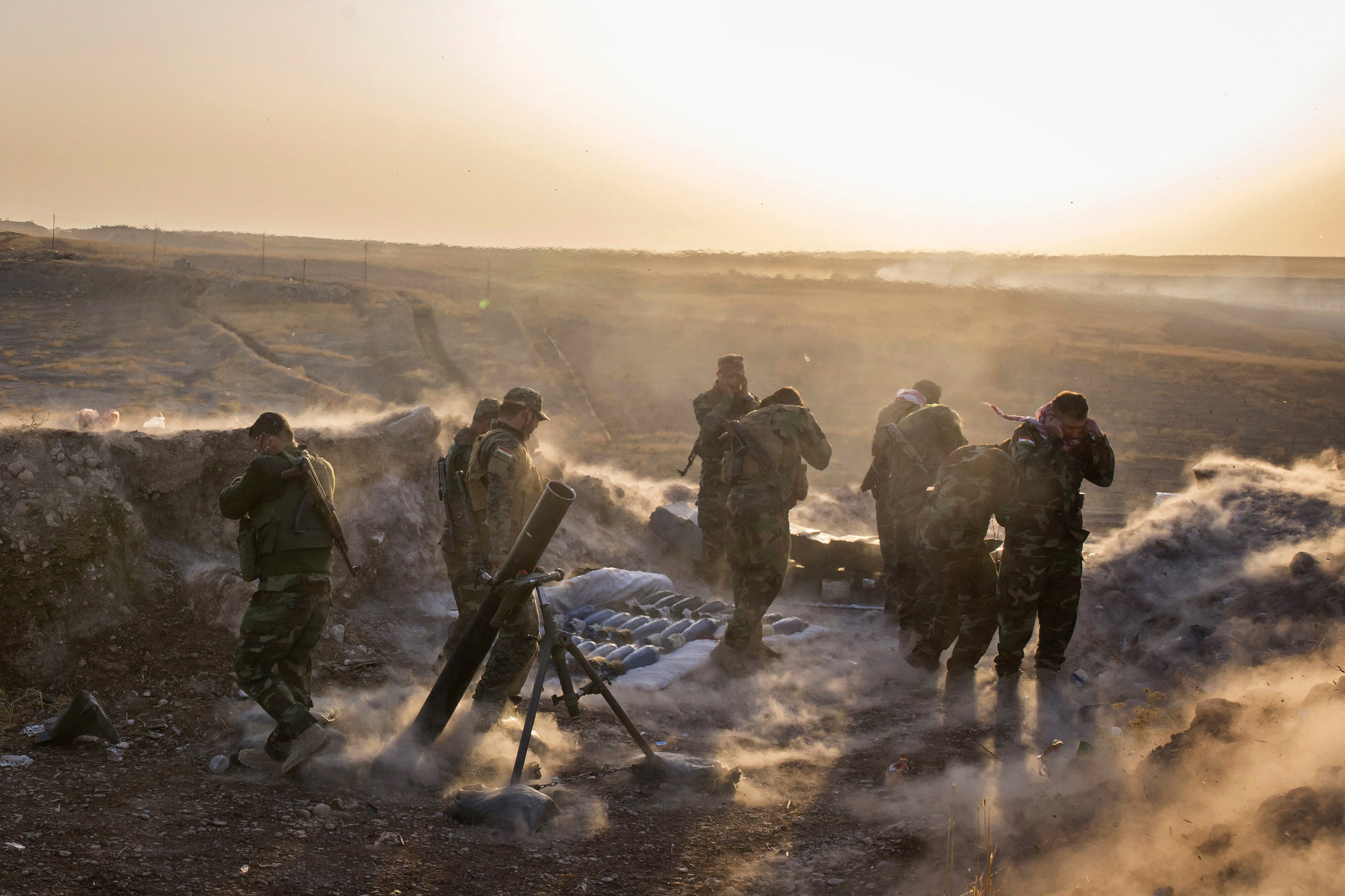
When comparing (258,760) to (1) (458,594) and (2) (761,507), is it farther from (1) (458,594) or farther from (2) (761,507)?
(2) (761,507)

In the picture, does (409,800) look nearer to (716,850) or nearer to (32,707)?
(716,850)

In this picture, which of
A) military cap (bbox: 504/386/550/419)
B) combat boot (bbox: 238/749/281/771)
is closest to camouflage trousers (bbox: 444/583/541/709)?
combat boot (bbox: 238/749/281/771)

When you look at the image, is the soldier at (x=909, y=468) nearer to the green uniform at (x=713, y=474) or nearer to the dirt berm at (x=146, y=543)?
the green uniform at (x=713, y=474)

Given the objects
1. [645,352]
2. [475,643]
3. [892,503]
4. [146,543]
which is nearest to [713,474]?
[892,503]

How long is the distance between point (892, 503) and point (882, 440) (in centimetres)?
55

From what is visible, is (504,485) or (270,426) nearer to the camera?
(270,426)

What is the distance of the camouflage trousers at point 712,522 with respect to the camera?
10.2 m

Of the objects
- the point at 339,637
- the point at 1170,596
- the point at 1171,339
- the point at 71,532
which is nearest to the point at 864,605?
the point at 1170,596

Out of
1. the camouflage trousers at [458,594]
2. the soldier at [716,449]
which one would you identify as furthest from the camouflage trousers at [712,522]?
the camouflage trousers at [458,594]

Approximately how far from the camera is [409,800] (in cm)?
468

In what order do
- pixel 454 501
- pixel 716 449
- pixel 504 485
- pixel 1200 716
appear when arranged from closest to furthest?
pixel 1200 716, pixel 504 485, pixel 454 501, pixel 716 449

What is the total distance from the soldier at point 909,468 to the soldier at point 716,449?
1192 millimetres

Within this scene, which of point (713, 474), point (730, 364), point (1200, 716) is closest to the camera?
point (1200, 716)

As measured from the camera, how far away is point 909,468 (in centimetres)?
821
